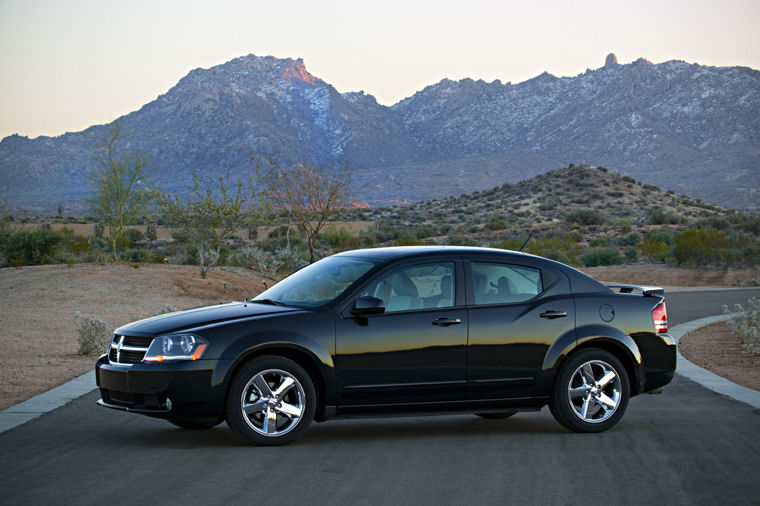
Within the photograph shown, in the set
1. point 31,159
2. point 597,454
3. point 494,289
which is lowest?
point 597,454

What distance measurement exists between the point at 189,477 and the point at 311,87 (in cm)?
17851

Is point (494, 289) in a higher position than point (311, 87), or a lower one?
lower

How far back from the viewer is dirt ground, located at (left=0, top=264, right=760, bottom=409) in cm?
1397

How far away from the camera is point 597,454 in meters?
8.44

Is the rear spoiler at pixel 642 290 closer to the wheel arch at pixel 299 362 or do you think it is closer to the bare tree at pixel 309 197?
the wheel arch at pixel 299 362

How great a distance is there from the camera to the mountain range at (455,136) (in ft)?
441

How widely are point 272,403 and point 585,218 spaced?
211ft

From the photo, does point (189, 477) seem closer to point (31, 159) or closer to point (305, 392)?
point (305, 392)

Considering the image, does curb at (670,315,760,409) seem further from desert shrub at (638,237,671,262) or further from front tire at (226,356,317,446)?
desert shrub at (638,237,671,262)

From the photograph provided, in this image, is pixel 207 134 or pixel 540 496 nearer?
pixel 540 496

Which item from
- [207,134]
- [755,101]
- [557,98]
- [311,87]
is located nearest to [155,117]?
[207,134]

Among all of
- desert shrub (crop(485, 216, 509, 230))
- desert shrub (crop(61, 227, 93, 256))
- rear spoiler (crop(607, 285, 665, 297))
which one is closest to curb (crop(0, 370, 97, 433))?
rear spoiler (crop(607, 285, 665, 297))

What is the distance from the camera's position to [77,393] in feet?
38.2

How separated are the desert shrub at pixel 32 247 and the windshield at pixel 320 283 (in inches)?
1119
